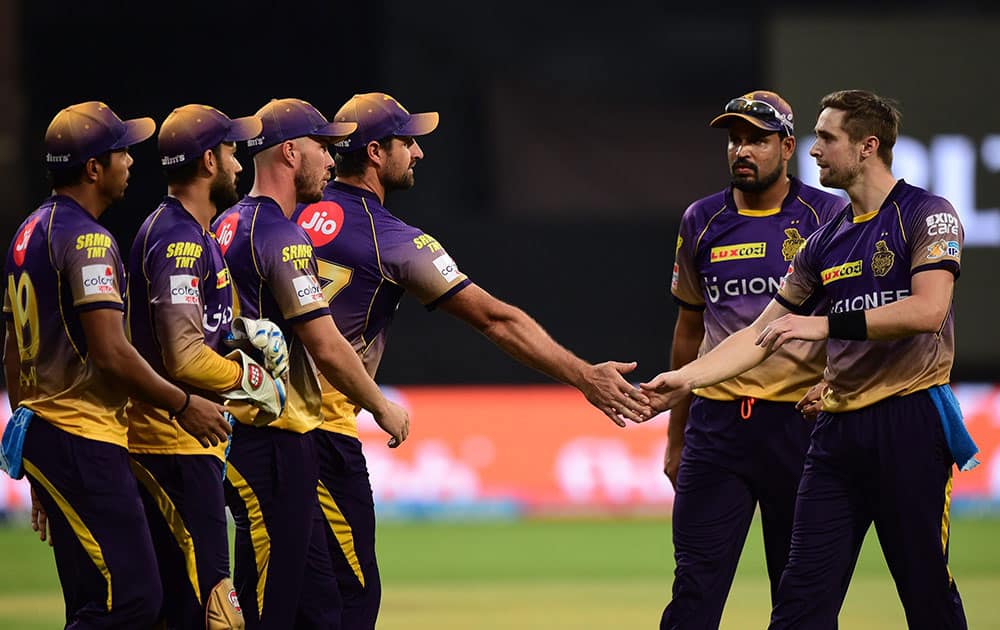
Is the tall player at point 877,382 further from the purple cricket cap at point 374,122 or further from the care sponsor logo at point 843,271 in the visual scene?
the purple cricket cap at point 374,122

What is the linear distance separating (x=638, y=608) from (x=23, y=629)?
11.5 ft

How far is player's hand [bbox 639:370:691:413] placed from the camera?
611 cm

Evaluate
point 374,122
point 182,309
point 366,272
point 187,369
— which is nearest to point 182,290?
point 182,309

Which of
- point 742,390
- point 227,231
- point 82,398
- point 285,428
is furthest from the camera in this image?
point 742,390

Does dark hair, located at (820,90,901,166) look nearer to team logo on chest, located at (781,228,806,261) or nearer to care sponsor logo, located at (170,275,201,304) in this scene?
team logo on chest, located at (781,228,806,261)

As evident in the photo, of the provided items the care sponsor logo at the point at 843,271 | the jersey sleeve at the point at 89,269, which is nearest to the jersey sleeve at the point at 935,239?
the care sponsor logo at the point at 843,271

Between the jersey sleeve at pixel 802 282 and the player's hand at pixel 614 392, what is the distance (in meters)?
0.74

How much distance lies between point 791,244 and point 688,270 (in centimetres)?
48

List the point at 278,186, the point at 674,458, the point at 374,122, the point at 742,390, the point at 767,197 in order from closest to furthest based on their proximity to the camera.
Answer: the point at 278,186, the point at 374,122, the point at 742,390, the point at 767,197, the point at 674,458

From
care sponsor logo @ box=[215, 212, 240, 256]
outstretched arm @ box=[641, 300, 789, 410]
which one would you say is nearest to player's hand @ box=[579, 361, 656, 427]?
outstretched arm @ box=[641, 300, 789, 410]

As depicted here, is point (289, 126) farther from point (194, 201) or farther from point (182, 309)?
point (182, 309)

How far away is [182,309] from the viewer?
518cm

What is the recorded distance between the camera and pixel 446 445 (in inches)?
548

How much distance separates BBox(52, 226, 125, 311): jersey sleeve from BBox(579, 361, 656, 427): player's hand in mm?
2083
